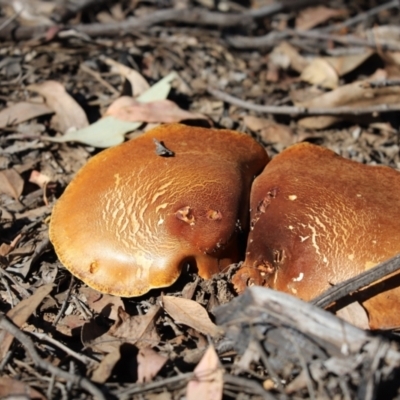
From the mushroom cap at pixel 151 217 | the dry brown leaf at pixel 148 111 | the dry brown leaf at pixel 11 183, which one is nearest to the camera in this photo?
the mushroom cap at pixel 151 217

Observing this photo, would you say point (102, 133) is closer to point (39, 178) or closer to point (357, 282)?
point (39, 178)

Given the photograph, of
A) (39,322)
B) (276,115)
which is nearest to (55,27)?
(276,115)

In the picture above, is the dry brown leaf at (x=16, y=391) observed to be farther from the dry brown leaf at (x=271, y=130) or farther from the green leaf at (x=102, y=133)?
the dry brown leaf at (x=271, y=130)

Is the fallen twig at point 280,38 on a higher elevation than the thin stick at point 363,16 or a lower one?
higher

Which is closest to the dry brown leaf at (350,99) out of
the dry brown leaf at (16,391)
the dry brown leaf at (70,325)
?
the dry brown leaf at (70,325)

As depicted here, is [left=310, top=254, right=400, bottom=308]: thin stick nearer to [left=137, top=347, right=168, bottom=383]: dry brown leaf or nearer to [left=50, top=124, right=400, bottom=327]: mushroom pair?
[left=50, top=124, right=400, bottom=327]: mushroom pair

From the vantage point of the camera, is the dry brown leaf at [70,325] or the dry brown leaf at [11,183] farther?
the dry brown leaf at [11,183]

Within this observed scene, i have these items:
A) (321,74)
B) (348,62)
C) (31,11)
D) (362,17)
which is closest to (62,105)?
(31,11)
